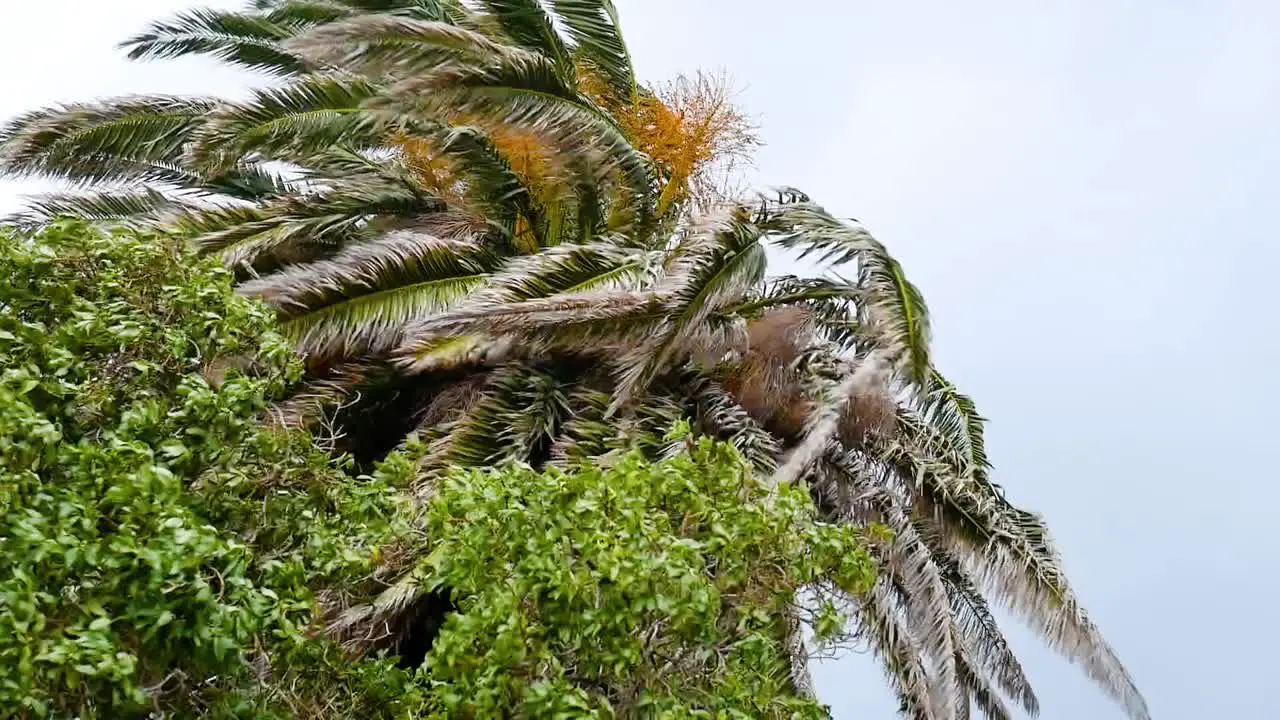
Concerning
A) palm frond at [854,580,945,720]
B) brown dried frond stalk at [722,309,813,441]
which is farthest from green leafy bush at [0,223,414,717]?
palm frond at [854,580,945,720]

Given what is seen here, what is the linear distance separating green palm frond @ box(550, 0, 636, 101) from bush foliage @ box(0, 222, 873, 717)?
496cm

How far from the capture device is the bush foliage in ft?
11.9

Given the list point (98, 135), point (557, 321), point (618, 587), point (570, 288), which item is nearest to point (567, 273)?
point (570, 288)

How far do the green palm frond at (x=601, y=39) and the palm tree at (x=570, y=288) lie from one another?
0.08 feet

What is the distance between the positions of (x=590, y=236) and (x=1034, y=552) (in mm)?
4095

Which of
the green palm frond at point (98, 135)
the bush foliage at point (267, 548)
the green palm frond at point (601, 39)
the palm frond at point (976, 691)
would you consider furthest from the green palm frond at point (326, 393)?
the palm frond at point (976, 691)

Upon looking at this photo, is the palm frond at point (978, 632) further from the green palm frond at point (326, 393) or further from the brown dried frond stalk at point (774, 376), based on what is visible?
the green palm frond at point (326, 393)

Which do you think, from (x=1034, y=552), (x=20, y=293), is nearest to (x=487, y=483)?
(x=20, y=293)

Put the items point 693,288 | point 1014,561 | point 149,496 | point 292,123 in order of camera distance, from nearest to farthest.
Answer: point 149,496
point 693,288
point 292,123
point 1014,561

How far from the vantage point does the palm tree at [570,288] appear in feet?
23.6

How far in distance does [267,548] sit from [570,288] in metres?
3.13

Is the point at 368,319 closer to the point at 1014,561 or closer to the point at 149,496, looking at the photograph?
the point at 149,496

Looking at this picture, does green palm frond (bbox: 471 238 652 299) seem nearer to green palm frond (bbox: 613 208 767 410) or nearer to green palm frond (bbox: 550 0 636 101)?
green palm frond (bbox: 613 208 767 410)

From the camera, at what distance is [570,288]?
7367 mm
